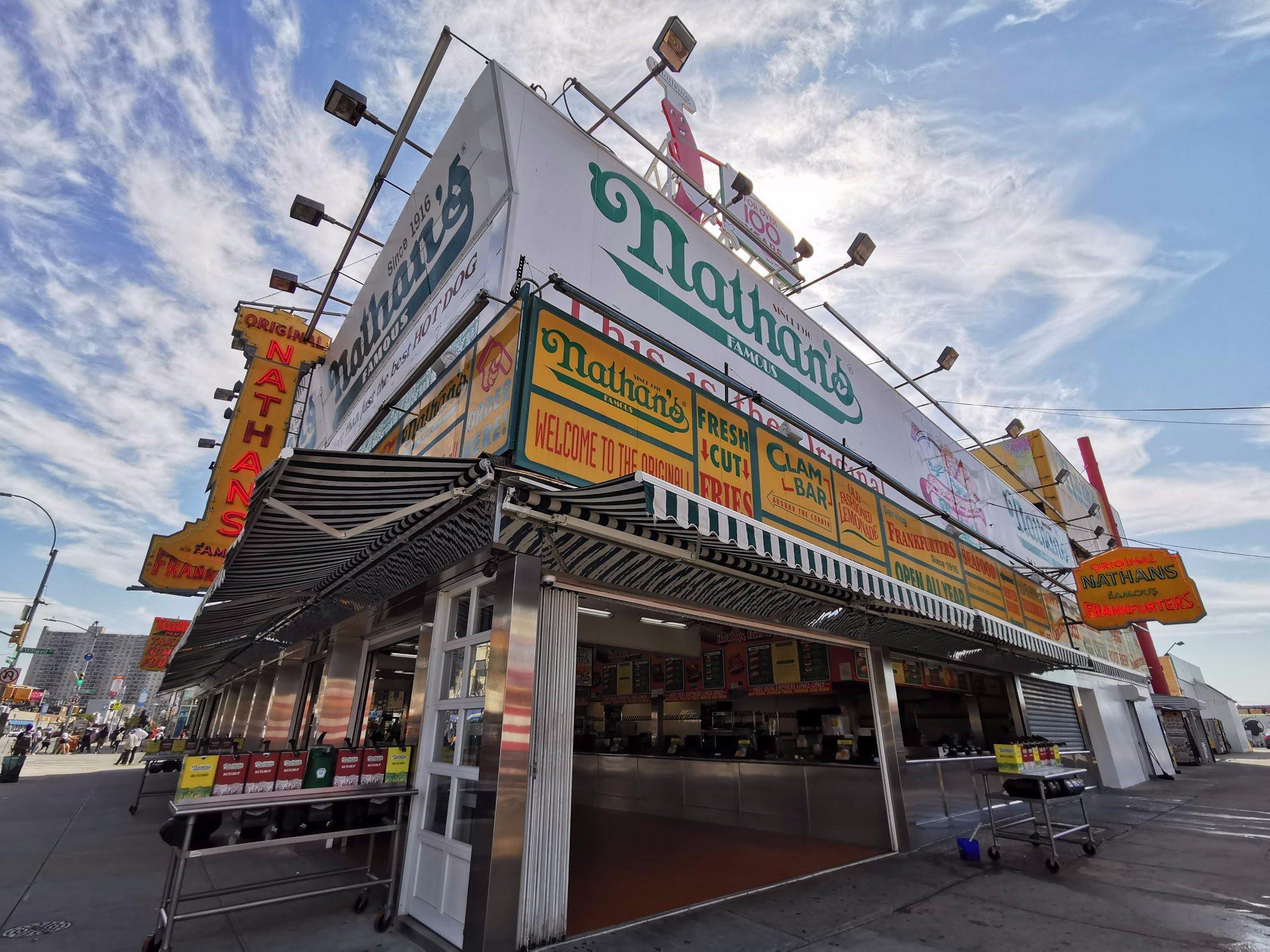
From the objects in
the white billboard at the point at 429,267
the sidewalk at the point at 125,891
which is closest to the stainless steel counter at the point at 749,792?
the sidewalk at the point at 125,891

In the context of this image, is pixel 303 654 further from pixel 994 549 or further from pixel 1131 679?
pixel 1131 679

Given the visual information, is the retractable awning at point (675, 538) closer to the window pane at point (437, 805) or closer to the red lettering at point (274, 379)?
the window pane at point (437, 805)

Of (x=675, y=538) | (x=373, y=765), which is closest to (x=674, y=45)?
(x=675, y=538)

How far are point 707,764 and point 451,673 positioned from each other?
20.5ft

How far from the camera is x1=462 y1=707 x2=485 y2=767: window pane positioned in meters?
4.08

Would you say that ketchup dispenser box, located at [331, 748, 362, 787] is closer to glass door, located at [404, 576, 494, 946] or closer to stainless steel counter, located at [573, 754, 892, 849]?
glass door, located at [404, 576, 494, 946]

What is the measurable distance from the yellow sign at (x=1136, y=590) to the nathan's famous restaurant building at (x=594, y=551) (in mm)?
1004

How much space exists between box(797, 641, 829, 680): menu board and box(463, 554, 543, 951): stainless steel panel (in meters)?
6.21

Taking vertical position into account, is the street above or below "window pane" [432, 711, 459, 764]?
below

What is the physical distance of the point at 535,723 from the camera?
396 centimetres

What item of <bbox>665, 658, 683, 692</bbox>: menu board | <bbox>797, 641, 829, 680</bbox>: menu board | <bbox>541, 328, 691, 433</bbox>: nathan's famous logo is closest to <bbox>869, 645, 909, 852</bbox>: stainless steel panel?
<bbox>797, 641, 829, 680</bbox>: menu board

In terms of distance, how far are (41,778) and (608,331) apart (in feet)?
61.3

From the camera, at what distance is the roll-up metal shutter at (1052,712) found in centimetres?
1223

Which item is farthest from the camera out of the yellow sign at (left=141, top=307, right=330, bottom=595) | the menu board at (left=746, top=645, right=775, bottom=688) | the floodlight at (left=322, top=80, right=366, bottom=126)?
the menu board at (left=746, top=645, right=775, bottom=688)
